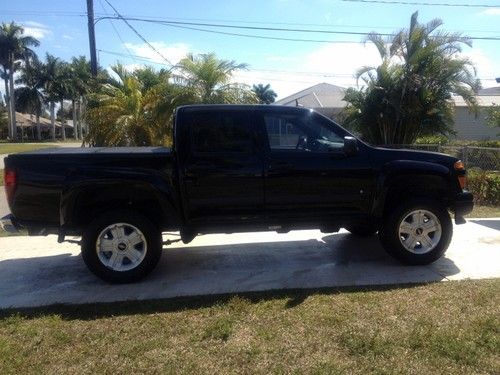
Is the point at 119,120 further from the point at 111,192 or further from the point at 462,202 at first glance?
the point at 462,202

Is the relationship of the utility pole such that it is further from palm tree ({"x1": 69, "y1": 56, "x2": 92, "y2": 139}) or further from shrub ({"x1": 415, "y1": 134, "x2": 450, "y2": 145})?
palm tree ({"x1": 69, "y1": 56, "x2": 92, "y2": 139})

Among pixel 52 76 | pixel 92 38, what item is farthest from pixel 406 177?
pixel 52 76

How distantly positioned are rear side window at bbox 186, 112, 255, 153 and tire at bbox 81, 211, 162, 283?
1.03 m

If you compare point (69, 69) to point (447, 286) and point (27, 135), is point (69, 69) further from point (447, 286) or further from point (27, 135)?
point (447, 286)

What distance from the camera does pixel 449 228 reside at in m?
5.30

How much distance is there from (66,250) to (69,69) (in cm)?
6571

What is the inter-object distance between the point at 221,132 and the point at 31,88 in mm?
69530

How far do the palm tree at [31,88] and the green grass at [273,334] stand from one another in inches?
2600

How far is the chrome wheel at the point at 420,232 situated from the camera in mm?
5293

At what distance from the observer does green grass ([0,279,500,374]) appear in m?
3.19

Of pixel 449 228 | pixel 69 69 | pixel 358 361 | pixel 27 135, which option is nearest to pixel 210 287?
pixel 358 361

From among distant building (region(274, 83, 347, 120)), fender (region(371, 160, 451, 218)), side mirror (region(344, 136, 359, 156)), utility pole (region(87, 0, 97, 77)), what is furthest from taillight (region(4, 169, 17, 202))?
distant building (region(274, 83, 347, 120))

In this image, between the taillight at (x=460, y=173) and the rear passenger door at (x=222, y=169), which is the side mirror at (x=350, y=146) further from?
the taillight at (x=460, y=173)

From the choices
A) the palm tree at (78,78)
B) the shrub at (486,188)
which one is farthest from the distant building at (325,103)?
the palm tree at (78,78)
